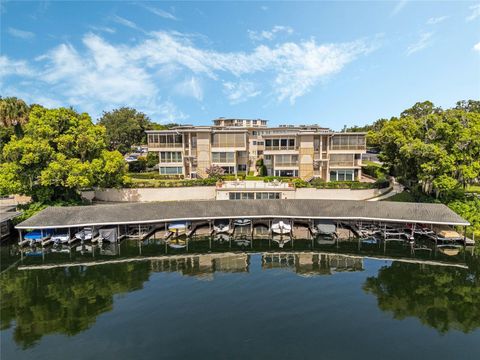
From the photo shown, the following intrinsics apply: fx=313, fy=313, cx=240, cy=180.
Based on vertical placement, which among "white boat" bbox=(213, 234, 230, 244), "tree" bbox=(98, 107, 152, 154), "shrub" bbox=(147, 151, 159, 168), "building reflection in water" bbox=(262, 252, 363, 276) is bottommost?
"building reflection in water" bbox=(262, 252, 363, 276)

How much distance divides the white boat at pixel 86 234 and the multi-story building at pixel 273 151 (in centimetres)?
2525

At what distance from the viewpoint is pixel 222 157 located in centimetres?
6103

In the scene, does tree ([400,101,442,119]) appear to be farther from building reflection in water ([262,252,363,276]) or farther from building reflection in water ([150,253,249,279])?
building reflection in water ([150,253,249,279])

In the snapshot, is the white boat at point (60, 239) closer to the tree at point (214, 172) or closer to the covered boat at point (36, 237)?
the covered boat at point (36, 237)

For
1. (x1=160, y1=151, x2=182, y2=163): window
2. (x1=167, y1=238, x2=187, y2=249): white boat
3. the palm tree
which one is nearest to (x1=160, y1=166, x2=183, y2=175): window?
(x1=160, y1=151, x2=182, y2=163): window

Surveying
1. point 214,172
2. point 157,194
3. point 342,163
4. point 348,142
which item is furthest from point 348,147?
point 157,194

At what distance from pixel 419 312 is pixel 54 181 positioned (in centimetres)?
4308

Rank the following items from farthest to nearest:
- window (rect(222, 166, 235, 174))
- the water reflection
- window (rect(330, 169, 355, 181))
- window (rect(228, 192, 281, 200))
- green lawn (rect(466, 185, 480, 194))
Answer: window (rect(222, 166, 235, 174)) < window (rect(330, 169, 355, 181)) < green lawn (rect(466, 185, 480, 194)) < window (rect(228, 192, 281, 200)) < the water reflection

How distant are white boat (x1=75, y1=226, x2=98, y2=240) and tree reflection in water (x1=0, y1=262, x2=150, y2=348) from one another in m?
6.24

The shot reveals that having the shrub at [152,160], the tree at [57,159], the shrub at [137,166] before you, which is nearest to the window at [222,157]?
the shrub at [152,160]

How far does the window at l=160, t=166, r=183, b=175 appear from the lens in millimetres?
62375

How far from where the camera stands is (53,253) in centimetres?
3600

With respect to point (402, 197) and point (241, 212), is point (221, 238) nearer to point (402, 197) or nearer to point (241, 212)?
point (241, 212)

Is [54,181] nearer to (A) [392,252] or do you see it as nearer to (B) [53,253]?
(B) [53,253]
